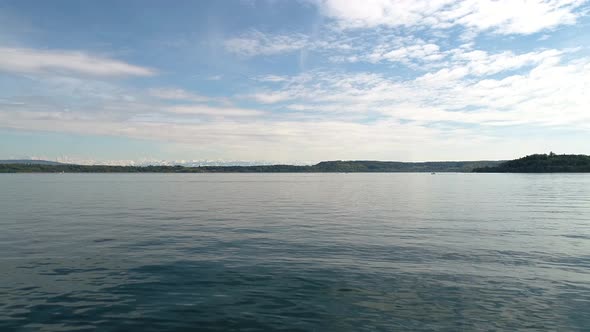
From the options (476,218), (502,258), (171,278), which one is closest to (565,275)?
(502,258)

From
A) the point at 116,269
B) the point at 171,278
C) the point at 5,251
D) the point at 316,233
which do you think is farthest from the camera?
the point at 316,233

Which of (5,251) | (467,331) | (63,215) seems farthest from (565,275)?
(63,215)

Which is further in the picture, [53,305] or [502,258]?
[502,258]

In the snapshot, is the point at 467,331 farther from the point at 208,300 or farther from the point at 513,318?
the point at 208,300

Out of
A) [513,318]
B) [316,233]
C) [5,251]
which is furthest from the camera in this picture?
[316,233]

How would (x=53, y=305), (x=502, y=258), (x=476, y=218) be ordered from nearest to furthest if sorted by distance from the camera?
(x=53, y=305)
(x=502, y=258)
(x=476, y=218)

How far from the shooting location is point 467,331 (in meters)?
14.2

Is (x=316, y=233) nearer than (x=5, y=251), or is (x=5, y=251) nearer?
(x=5, y=251)

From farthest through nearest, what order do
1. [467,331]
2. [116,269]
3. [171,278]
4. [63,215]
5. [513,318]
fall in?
[63,215] → [116,269] → [171,278] → [513,318] → [467,331]

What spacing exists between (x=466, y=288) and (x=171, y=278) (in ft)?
51.0

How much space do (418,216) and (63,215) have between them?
46.4 metres

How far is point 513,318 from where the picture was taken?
15320 mm

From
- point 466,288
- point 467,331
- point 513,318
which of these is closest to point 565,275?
point 466,288

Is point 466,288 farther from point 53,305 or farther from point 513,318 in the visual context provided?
point 53,305
